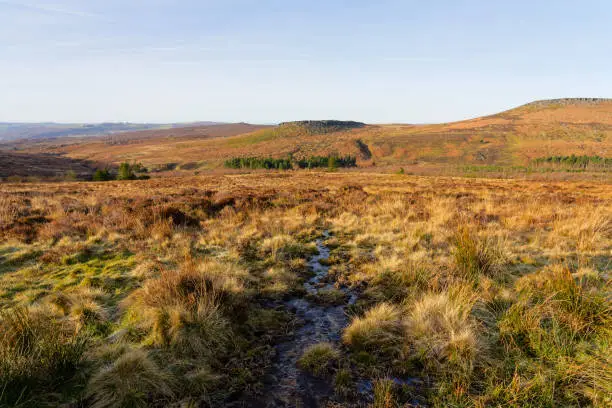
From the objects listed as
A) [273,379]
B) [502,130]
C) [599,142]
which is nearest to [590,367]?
[273,379]

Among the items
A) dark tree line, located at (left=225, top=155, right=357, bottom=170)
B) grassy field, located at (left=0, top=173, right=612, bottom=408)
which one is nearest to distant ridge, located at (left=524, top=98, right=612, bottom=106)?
dark tree line, located at (left=225, top=155, right=357, bottom=170)

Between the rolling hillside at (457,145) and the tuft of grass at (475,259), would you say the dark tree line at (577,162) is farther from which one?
the tuft of grass at (475,259)

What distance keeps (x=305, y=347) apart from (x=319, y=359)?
419mm

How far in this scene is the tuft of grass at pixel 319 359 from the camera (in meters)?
3.79

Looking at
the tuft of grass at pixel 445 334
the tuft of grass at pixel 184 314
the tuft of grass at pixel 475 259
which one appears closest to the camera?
the tuft of grass at pixel 445 334

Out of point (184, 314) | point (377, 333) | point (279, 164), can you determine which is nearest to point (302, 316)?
point (377, 333)

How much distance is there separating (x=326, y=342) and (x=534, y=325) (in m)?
2.74

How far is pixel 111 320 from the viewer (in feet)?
16.0

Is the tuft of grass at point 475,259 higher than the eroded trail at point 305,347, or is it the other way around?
the tuft of grass at point 475,259

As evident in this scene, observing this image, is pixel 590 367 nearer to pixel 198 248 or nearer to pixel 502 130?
pixel 198 248

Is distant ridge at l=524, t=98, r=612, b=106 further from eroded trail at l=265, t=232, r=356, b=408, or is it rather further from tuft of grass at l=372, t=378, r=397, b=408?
tuft of grass at l=372, t=378, r=397, b=408

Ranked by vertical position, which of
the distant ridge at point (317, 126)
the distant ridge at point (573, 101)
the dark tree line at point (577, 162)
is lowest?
the dark tree line at point (577, 162)

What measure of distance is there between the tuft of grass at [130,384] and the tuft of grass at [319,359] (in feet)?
5.17

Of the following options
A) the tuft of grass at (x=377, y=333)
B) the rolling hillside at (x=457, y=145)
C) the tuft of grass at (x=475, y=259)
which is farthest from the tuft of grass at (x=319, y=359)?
the rolling hillside at (x=457, y=145)
